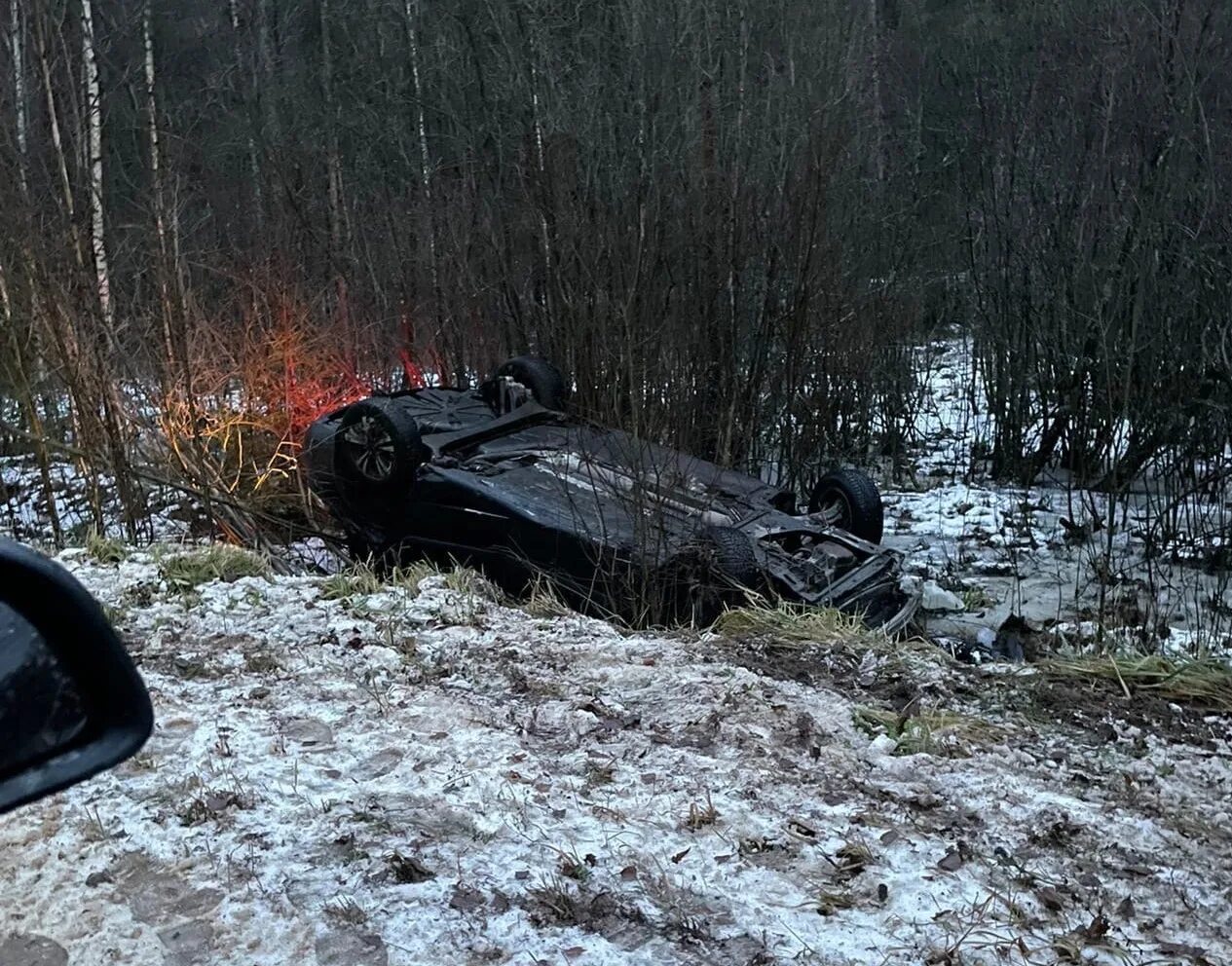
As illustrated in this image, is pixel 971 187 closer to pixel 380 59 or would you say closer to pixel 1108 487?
→ pixel 1108 487

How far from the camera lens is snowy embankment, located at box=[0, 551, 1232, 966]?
3021mm

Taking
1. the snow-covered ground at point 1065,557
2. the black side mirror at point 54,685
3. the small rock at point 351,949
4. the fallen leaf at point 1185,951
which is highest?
the black side mirror at point 54,685

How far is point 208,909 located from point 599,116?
Result: 787 centimetres

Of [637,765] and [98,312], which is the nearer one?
[637,765]

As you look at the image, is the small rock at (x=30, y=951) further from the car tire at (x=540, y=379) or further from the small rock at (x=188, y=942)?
the car tire at (x=540, y=379)

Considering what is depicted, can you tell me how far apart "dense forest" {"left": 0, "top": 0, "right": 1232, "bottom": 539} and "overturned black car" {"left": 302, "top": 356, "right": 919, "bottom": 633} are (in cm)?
81

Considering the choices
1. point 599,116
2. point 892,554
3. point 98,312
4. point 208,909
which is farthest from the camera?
point 599,116

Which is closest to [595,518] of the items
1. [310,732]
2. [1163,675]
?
[310,732]

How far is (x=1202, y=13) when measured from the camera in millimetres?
9773

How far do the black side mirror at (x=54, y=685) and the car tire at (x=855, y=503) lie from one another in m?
6.61

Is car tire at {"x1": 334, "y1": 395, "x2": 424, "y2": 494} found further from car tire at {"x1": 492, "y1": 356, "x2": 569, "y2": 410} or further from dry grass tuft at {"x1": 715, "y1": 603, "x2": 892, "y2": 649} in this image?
dry grass tuft at {"x1": 715, "y1": 603, "x2": 892, "y2": 649}

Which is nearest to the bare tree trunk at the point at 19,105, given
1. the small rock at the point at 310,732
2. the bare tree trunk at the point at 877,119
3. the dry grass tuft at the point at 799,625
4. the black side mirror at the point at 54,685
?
the small rock at the point at 310,732

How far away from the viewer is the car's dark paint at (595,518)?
6688 mm

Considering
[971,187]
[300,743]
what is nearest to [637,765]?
[300,743]
